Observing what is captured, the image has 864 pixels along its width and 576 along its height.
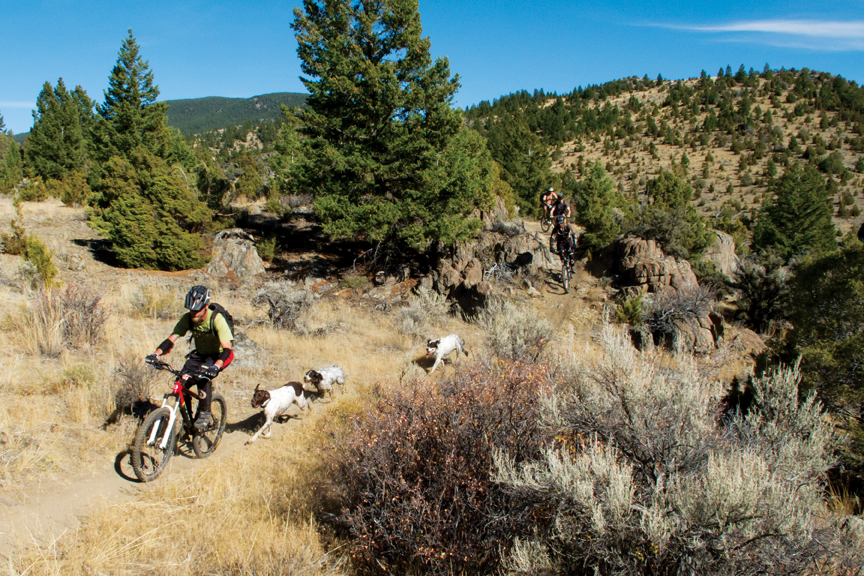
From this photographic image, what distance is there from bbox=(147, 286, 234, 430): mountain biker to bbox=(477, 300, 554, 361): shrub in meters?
4.76

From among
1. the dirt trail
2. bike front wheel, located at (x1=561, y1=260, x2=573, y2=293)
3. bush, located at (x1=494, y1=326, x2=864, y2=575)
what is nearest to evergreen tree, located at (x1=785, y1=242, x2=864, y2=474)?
bush, located at (x1=494, y1=326, x2=864, y2=575)

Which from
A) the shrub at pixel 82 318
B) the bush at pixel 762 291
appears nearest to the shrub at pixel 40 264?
the shrub at pixel 82 318

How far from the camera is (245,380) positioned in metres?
7.73

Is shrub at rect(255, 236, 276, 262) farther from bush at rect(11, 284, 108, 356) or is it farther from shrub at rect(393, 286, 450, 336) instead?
bush at rect(11, 284, 108, 356)

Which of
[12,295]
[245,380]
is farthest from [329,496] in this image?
[12,295]

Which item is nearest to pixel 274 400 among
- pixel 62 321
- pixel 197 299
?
pixel 197 299

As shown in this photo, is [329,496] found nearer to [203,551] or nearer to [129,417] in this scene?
[203,551]

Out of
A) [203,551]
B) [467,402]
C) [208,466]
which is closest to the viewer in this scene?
[203,551]

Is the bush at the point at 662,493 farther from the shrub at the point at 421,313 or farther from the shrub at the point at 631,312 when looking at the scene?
the shrub at the point at 631,312

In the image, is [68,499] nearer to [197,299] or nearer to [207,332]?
[207,332]

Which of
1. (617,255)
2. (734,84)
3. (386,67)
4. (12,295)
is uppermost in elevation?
(734,84)

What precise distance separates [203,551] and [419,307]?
8.99 m

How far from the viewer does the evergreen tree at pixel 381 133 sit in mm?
15523

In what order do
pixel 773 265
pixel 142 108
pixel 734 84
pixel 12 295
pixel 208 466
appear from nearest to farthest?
pixel 208 466 < pixel 12 295 < pixel 773 265 < pixel 142 108 < pixel 734 84
